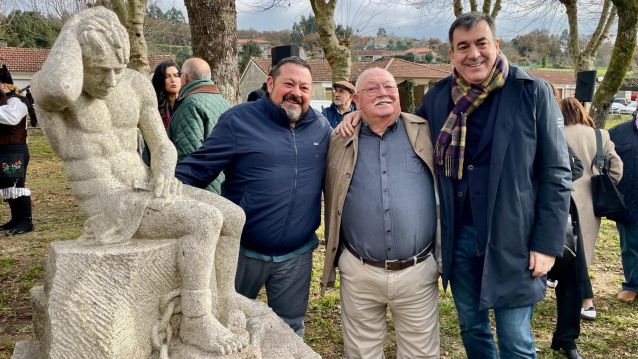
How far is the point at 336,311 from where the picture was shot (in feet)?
16.2

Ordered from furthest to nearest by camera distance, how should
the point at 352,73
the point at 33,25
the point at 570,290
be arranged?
the point at 352,73 → the point at 33,25 → the point at 570,290

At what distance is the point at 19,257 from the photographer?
598 cm

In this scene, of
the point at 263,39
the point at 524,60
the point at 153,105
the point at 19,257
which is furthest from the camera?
the point at 263,39

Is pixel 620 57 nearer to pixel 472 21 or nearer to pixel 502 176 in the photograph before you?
pixel 472 21

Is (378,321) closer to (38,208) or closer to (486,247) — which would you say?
(486,247)

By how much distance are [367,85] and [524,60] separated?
64.6 meters

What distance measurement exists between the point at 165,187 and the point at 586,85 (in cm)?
508

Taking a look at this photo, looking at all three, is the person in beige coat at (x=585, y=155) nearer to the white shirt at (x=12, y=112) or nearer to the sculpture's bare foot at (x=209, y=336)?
the sculpture's bare foot at (x=209, y=336)

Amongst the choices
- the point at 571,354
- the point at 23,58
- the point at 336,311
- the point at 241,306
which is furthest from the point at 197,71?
the point at 23,58

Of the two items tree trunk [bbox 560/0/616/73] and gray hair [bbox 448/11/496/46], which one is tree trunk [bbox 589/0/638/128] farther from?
gray hair [bbox 448/11/496/46]

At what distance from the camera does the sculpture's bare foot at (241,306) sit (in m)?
2.69

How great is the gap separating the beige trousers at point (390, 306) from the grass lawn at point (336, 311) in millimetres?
1028

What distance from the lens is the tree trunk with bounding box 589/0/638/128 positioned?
7320mm

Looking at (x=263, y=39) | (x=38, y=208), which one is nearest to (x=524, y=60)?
(x=263, y=39)
